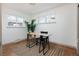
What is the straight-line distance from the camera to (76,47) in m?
1.17

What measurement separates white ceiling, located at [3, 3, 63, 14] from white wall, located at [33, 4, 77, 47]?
0.20 feet

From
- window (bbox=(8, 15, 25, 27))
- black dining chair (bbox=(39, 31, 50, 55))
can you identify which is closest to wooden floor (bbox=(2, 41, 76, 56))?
black dining chair (bbox=(39, 31, 50, 55))

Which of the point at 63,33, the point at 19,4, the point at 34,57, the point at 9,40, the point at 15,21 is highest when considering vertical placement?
the point at 19,4

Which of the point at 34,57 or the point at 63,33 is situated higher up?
the point at 63,33

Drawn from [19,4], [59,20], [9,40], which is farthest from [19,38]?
[59,20]

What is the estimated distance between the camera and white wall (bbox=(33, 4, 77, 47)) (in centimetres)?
117

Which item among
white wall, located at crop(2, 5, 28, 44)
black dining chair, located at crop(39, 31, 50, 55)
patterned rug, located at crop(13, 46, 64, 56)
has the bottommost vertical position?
patterned rug, located at crop(13, 46, 64, 56)

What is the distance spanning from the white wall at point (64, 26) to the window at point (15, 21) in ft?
0.77

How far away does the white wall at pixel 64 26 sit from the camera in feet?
3.85

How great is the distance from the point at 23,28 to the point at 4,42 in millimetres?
349

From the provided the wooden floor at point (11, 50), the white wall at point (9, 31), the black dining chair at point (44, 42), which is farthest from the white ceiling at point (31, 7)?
the wooden floor at point (11, 50)

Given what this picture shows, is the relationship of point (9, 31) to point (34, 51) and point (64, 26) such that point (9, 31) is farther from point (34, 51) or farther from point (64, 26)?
point (64, 26)

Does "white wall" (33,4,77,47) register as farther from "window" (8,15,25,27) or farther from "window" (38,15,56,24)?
"window" (8,15,25,27)

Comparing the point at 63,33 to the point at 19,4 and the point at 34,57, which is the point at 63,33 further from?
the point at 19,4
